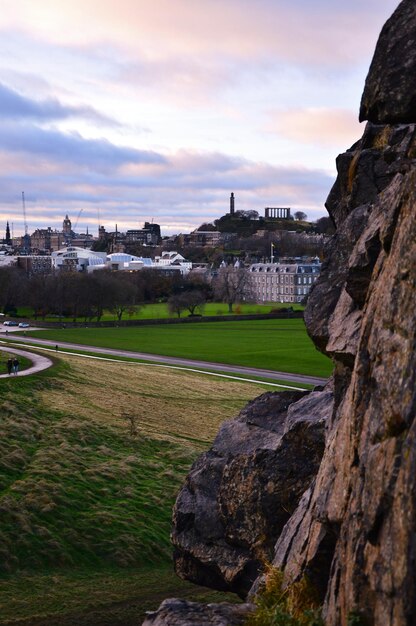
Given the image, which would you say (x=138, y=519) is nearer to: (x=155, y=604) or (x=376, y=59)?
(x=155, y=604)

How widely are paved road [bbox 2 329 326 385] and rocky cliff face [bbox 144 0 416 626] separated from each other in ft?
158

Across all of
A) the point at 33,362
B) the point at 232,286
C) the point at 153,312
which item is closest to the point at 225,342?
the point at 33,362

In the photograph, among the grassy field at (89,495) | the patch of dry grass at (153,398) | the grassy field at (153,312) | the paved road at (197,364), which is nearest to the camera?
the grassy field at (89,495)

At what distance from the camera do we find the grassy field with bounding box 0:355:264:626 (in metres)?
25.8

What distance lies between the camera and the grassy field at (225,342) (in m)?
82.1

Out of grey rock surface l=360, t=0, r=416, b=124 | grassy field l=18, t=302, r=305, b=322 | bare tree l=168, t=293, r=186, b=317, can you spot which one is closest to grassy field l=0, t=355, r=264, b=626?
grey rock surface l=360, t=0, r=416, b=124

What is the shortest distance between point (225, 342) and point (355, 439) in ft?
297

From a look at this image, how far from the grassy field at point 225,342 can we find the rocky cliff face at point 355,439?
54663 millimetres

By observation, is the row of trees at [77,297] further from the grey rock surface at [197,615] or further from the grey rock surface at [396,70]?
the grey rock surface at [396,70]

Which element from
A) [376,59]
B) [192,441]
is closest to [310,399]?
[376,59]

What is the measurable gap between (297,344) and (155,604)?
7372cm

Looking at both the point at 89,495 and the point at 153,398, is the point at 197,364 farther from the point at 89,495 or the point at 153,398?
the point at 89,495

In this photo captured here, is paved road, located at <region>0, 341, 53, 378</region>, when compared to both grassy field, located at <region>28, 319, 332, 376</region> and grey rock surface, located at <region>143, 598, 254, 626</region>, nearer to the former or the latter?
grassy field, located at <region>28, 319, 332, 376</region>

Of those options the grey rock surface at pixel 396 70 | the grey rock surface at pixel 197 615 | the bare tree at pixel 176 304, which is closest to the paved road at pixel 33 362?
the grey rock surface at pixel 197 615
